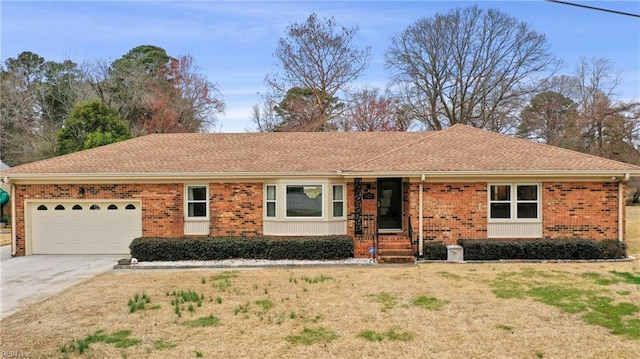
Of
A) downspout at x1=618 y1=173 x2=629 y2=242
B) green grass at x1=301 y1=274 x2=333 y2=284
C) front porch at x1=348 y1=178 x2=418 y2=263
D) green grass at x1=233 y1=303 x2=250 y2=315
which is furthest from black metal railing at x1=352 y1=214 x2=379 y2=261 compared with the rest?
downspout at x1=618 y1=173 x2=629 y2=242

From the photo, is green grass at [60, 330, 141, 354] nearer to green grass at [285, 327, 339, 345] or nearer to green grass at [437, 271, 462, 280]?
green grass at [285, 327, 339, 345]

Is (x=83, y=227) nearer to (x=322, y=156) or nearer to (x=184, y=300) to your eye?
(x=184, y=300)

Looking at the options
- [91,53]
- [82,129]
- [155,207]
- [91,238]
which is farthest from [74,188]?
[91,53]

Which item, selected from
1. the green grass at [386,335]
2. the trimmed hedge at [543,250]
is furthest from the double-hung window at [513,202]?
the green grass at [386,335]

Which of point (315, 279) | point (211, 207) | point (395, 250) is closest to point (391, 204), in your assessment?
point (395, 250)

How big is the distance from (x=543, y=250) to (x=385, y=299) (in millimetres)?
6566

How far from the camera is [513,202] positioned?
43.8 feet

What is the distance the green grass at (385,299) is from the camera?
26.8ft

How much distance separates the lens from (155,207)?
1406 cm

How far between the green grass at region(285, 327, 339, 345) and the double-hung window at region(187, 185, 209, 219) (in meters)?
8.19

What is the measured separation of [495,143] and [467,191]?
341cm

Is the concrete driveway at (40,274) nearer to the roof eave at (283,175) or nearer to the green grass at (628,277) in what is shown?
the roof eave at (283,175)

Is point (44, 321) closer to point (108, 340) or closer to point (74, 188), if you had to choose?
point (108, 340)

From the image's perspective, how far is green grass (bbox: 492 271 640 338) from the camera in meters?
7.15
